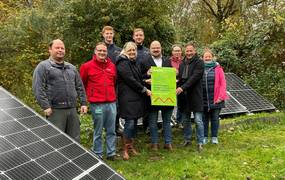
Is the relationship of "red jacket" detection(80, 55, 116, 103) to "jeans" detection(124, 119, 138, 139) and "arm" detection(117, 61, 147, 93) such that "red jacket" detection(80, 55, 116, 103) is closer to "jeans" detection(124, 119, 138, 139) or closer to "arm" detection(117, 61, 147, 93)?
"arm" detection(117, 61, 147, 93)

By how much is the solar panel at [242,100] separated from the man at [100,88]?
4.71 metres

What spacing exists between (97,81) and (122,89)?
1.91 feet

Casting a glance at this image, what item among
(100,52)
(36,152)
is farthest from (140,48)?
(36,152)

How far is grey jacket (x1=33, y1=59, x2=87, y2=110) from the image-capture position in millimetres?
6027

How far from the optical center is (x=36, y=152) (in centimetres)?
449

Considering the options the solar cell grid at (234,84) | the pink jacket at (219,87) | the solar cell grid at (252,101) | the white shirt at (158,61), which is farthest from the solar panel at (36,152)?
the solar cell grid at (234,84)

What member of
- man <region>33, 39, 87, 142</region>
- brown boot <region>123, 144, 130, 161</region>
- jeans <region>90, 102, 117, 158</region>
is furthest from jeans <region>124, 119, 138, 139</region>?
man <region>33, 39, 87, 142</region>

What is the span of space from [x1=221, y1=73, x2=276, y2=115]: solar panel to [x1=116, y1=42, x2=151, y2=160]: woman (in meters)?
4.19

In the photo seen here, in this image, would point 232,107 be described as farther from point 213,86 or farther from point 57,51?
point 57,51

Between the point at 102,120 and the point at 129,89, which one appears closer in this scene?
the point at 102,120

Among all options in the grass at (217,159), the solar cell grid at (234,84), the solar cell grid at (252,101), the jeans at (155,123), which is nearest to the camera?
the grass at (217,159)

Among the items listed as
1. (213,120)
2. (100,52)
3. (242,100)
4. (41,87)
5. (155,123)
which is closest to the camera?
(41,87)

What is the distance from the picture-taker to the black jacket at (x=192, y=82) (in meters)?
7.68

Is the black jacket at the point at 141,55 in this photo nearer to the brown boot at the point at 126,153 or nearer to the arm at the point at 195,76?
the arm at the point at 195,76
